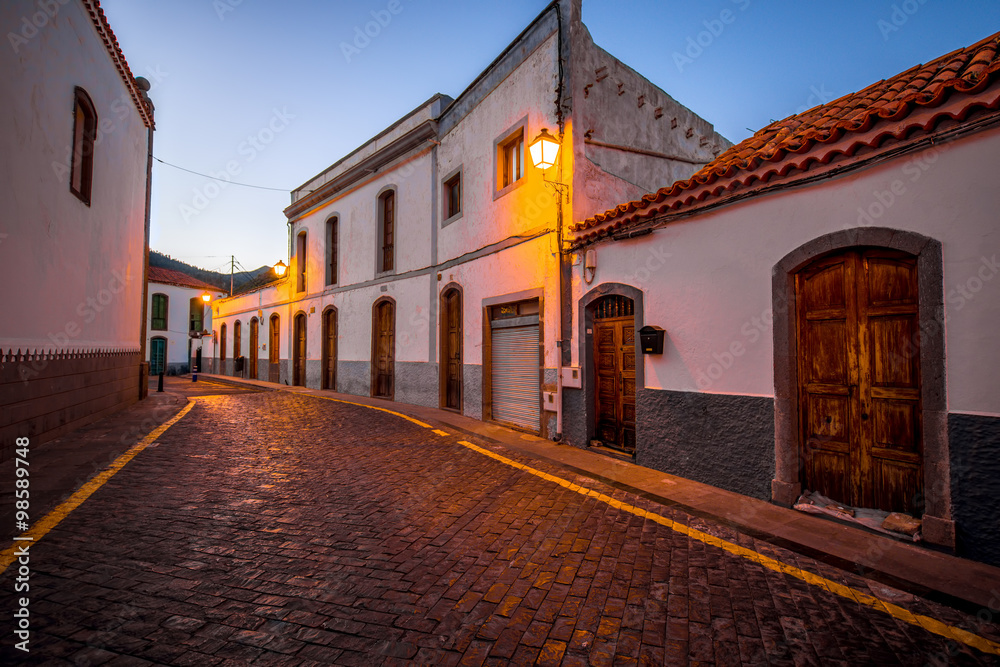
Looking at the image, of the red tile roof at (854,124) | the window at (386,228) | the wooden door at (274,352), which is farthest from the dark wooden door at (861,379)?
the wooden door at (274,352)

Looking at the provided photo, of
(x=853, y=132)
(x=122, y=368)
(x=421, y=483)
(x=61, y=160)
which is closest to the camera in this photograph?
(x=853, y=132)

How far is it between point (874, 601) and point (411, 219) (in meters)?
13.4

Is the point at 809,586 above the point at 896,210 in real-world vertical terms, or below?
below

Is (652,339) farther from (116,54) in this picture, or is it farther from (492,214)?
(116,54)

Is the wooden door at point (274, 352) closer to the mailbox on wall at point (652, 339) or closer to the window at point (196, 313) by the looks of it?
the window at point (196, 313)

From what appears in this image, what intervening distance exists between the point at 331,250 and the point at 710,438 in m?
16.9

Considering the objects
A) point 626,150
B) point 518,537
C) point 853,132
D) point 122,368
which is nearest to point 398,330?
point 122,368

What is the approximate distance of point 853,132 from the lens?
4492mm

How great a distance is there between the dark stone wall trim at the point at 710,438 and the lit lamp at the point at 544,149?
431 cm

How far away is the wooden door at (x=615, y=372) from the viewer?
24.1 ft

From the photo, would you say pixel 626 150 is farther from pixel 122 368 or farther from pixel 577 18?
pixel 122 368

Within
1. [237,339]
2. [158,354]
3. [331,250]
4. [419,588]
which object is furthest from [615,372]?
[158,354]

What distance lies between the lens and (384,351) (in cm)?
1556

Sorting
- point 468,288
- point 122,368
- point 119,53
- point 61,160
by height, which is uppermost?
point 119,53
